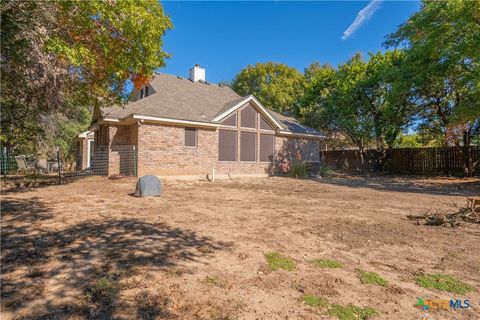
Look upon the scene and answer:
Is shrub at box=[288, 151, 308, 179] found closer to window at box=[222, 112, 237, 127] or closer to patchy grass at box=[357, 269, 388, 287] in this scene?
window at box=[222, 112, 237, 127]

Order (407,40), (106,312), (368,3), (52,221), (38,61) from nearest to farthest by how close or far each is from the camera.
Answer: (106,312) → (52,221) → (38,61) → (368,3) → (407,40)

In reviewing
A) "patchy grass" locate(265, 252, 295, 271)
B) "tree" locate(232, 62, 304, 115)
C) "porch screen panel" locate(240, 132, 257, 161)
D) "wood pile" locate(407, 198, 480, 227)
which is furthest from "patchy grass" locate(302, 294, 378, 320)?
"tree" locate(232, 62, 304, 115)

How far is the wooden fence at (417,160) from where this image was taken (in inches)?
659

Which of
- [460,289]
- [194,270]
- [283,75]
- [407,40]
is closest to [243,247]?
[194,270]

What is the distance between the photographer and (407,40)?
16297 millimetres

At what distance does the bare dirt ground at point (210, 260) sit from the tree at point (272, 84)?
27529 millimetres

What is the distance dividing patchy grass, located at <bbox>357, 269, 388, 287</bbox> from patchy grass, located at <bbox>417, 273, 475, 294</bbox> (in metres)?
0.40

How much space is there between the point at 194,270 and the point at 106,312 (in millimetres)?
1087

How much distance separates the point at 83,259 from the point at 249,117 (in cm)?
1390

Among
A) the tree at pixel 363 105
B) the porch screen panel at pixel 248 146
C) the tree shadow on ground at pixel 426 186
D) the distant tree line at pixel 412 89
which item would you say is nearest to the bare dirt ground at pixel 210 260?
the tree shadow on ground at pixel 426 186

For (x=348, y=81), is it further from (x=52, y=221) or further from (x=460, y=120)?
(x=52, y=221)

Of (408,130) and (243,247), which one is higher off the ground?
(408,130)

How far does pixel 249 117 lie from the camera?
16.5 meters

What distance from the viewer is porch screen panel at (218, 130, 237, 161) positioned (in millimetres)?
15201
